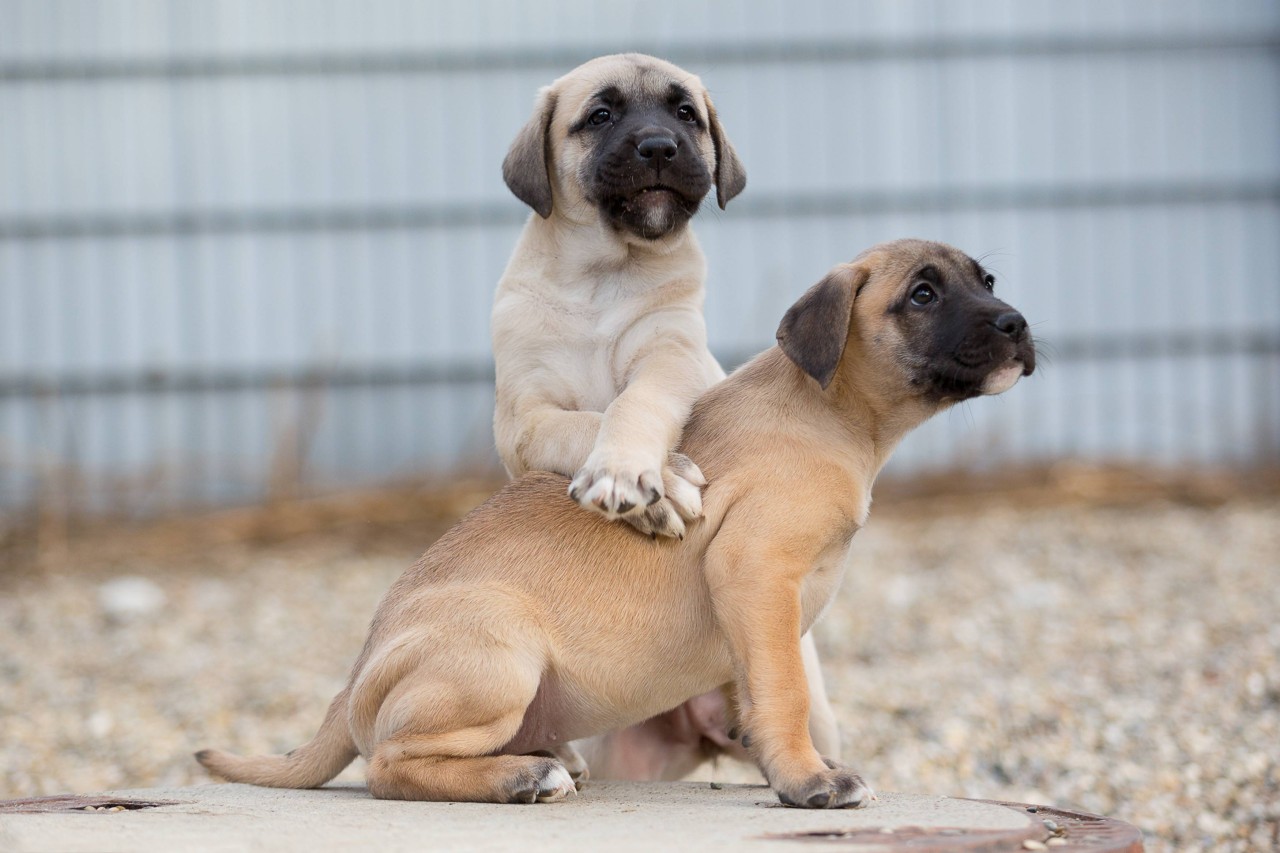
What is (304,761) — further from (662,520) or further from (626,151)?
(626,151)

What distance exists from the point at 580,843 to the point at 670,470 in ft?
3.83

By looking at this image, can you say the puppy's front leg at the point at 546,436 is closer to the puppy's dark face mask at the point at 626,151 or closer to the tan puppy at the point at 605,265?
the tan puppy at the point at 605,265

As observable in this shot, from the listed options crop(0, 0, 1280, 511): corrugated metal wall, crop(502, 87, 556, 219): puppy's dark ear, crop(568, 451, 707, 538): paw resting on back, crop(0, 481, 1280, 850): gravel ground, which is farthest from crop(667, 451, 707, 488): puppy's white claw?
crop(0, 0, 1280, 511): corrugated metal wall

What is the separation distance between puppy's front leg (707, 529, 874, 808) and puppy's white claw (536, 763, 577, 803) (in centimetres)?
47

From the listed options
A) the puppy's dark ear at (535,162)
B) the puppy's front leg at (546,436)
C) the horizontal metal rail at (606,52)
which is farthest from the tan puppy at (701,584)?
the horizontal metal rail at (606,52)

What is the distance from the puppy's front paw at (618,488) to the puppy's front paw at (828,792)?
759 mm

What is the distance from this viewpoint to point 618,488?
11.8 ft

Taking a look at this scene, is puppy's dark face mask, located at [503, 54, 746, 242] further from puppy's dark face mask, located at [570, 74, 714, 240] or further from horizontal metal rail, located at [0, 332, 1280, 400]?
horizontal metal rail, located at [0, 332, 1280, 400]

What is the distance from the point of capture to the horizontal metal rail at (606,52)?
13141mm

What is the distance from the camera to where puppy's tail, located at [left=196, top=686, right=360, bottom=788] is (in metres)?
3.96

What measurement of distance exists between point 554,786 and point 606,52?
34.1 ft

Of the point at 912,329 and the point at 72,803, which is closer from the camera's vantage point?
the point at 72,803

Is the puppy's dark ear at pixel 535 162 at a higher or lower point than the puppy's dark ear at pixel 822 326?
higher

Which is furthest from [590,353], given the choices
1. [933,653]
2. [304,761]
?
[933,653]
